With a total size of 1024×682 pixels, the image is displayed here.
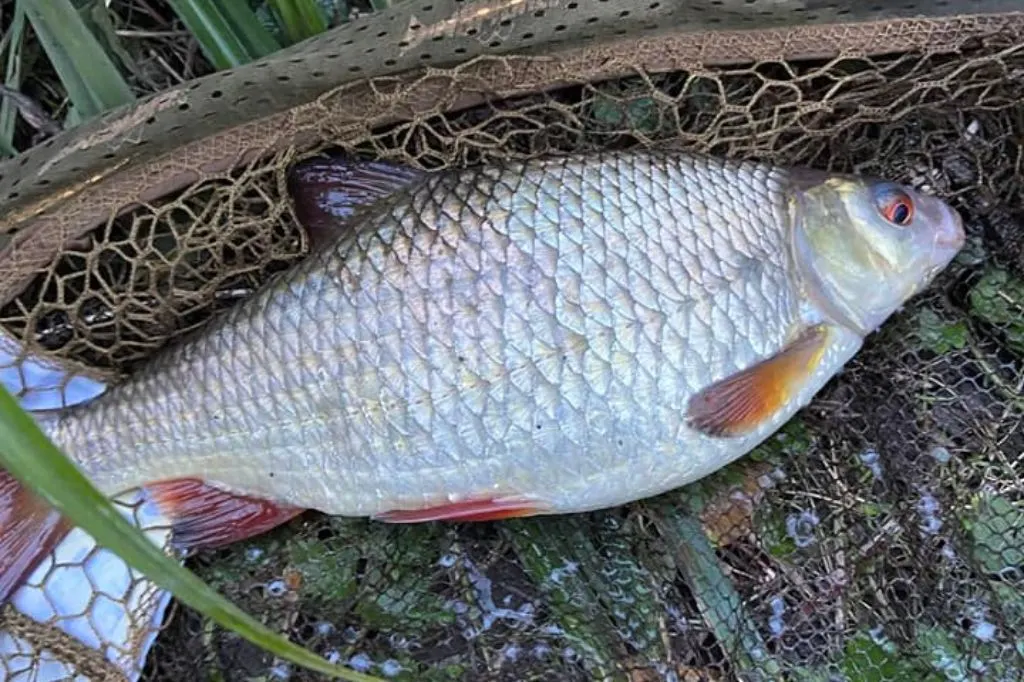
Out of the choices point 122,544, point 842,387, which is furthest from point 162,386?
point 842,387

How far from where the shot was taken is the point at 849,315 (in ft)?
5.44

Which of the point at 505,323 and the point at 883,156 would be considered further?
the point at 883,156

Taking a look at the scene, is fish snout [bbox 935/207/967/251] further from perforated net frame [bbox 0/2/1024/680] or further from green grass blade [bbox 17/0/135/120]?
green grass blade [bbox 17/0/135/120]

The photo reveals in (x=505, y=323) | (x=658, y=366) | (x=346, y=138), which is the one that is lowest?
(x=658, y=366)

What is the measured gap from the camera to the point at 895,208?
165cm

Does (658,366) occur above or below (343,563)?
above

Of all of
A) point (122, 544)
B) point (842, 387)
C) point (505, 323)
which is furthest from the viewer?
point (842, 387)

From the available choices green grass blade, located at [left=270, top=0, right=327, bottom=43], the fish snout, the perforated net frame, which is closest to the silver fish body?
the perforated net frame

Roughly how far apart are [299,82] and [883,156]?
3.34 feet

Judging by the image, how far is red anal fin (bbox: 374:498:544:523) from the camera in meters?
1.58

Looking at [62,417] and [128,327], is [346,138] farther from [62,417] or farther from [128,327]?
[62,417]

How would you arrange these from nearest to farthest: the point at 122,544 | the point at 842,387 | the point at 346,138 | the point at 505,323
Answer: the point at 122,544 → the point at 505,323 → the point at 346,138 → the point at 842,387

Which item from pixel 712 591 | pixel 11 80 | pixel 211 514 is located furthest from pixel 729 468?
pixel 11 80

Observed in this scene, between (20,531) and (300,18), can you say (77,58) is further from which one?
(20,531)
